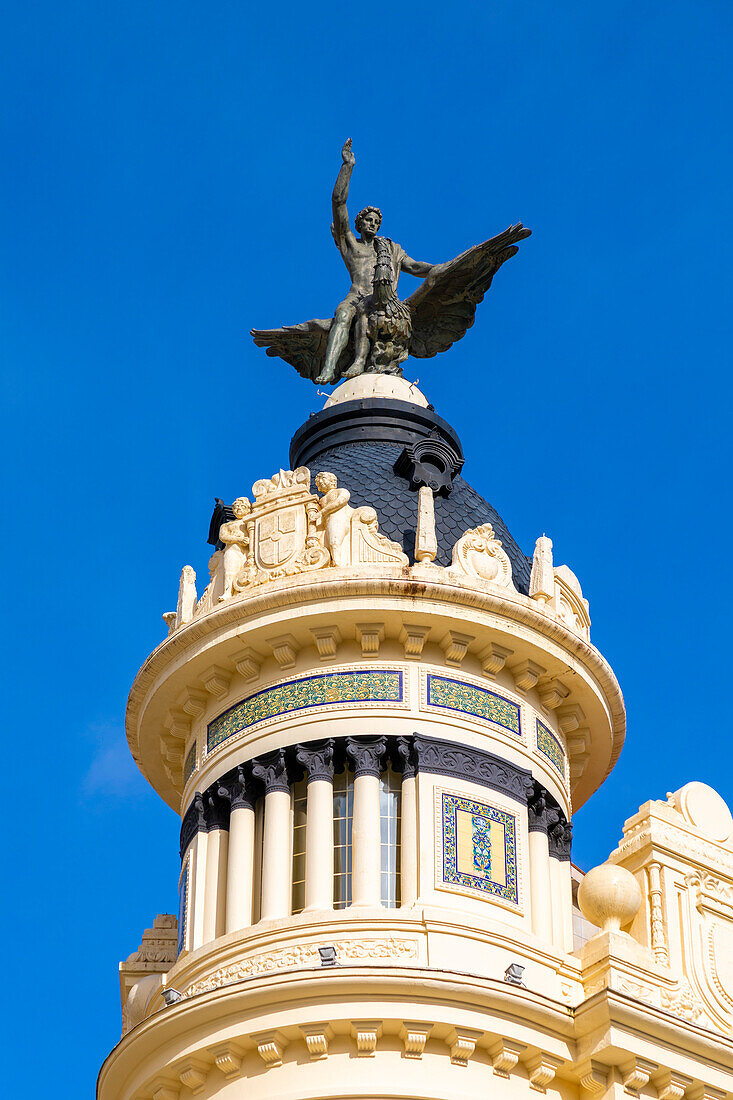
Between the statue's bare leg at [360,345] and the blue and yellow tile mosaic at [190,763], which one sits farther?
the statue's bare leg at [360,345]

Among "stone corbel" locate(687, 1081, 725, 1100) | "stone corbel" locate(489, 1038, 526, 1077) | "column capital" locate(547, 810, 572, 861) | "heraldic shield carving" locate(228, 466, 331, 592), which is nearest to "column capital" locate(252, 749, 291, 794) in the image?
"heraldic shield carving" locate(228, 466, 331, 592)

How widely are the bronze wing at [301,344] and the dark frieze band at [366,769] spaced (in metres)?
10.5

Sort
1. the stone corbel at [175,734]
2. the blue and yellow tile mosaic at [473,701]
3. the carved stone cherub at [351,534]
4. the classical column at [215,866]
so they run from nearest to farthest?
the classical column at [215,866]
the blue and yellow tile mosaic at [473,701]
the carved stone cherub at [351,534]
the stone corbel at [175,734]

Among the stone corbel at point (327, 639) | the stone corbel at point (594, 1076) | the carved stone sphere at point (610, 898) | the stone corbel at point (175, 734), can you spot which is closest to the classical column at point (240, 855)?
the stone corbel at point (175, 734)

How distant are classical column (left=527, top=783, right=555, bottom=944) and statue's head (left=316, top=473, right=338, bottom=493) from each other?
17.1 ft

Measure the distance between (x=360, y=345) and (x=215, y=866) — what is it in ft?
35.6

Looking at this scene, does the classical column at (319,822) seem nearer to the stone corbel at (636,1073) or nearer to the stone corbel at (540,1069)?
the stone corbel at (540,1069)

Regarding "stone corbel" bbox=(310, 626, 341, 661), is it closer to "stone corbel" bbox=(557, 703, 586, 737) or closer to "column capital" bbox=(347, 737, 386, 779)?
"column capital" bbox=(347, 737, 386, 779)

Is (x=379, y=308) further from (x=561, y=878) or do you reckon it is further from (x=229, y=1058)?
(x=229, y=1058)

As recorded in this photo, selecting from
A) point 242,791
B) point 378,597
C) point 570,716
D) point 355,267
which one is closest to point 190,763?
point 242,791

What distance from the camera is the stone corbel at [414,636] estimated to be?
97.5 feet

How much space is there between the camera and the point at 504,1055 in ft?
87.1

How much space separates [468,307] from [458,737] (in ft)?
38.0

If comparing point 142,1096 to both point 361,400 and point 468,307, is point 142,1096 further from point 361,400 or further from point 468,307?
point 468,307
